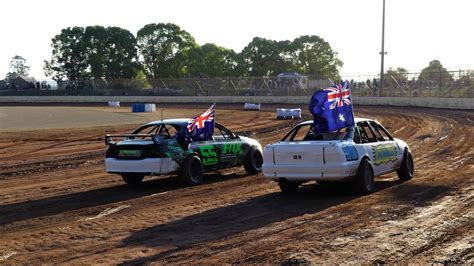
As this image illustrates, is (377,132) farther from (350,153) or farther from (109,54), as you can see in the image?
(109,54)

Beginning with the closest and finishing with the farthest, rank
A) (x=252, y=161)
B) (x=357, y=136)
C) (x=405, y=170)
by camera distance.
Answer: (x=357, y=136), (x=405, y=170), (x=252, y=161)

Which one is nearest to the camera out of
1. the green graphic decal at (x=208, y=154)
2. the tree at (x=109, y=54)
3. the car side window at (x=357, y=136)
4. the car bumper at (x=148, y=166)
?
the car side window at (x=357, y=136)

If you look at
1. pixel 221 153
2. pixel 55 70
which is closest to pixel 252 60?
pixel 55 70

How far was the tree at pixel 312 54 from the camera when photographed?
384ft

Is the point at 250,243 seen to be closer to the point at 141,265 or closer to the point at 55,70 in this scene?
the point at 141,265

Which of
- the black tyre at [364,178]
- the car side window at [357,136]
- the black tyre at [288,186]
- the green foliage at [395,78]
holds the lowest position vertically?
the black tyre at [288,186]

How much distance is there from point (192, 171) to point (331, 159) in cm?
314

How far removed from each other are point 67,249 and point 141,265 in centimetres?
125

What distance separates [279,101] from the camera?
61.4 metres

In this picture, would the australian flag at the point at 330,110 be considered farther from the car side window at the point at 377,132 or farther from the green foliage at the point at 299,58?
the green foliage at the point at 299,58

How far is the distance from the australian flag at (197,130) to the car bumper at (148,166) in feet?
1.73

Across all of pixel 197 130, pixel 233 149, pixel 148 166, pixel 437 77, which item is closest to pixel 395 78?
pixel 437 77

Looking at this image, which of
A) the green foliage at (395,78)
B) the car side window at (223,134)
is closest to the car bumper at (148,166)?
the car side window at (223,134)

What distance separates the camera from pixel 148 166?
11250mm
